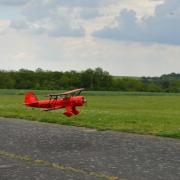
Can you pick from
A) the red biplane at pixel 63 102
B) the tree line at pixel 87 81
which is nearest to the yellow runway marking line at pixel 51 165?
the red biplane at pixel 63 102

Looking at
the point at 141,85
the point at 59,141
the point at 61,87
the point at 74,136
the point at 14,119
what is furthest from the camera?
the point at 141,85

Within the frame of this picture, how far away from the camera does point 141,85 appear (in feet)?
380

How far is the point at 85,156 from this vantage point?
890 centimetres

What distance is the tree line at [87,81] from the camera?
105 m

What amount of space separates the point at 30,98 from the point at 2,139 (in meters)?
10.7

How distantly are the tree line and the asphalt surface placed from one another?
296 feet

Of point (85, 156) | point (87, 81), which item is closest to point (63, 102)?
point (85, 156)

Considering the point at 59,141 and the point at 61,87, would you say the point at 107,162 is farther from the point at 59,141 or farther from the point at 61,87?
the point at 61,87

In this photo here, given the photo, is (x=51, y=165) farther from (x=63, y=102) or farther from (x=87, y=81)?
(x=87, y=81)

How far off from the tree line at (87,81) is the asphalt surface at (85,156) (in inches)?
3554

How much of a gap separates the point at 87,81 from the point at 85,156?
9890cm

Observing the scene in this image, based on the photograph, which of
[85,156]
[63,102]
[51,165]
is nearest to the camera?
[51,165]

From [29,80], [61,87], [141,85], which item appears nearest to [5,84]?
[29,80]

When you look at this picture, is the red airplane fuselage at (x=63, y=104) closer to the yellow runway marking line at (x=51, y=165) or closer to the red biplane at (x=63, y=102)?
the red biplane at (x=63, y=102)
